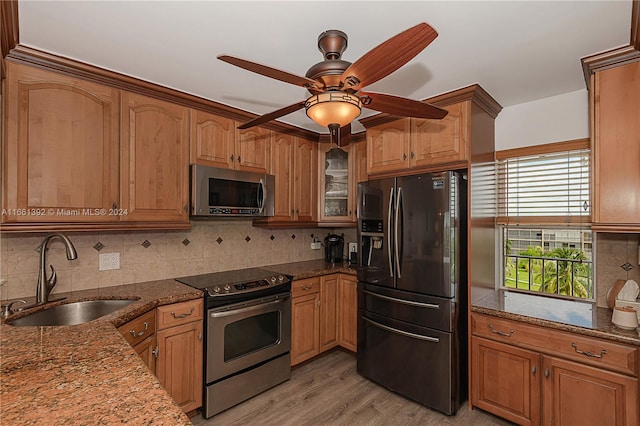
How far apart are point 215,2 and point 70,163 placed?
1.34 meters

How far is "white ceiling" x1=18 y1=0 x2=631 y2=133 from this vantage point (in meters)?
1.46

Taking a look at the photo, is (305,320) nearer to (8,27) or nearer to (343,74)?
(343,74)

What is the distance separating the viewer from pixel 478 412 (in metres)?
2.38

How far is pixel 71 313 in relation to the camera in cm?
202

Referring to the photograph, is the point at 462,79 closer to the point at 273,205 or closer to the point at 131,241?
the point at 273,205

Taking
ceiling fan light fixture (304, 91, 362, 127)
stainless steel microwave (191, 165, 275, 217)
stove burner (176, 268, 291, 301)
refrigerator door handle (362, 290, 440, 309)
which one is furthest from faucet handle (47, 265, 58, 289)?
refrigerator door handle (362, 290, 440, 309)

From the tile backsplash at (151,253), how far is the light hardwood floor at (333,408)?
1.16 m

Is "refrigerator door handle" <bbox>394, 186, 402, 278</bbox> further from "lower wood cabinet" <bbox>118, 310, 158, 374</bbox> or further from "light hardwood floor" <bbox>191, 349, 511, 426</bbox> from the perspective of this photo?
"lower wood cabinet" <bbox>118, 310, 158, 374</bbox>

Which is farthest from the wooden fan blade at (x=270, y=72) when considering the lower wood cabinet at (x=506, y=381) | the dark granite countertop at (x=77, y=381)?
the lower wood cabinet at (x=506, y=381)

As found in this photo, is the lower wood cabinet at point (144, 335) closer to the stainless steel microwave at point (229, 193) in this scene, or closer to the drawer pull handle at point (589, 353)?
the stainless steel microwave at point (229, 193)

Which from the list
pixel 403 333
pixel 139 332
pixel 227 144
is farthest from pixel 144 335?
pixel 403 333

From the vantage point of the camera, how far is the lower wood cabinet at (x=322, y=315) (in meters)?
2.97

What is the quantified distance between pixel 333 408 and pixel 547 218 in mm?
2206

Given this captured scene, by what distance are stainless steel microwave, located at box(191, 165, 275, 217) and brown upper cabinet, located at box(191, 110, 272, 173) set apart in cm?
11
